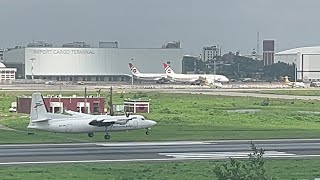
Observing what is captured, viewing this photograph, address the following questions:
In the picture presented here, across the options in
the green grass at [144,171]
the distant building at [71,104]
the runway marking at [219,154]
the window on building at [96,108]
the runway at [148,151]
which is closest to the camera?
the green grass at [144,171]

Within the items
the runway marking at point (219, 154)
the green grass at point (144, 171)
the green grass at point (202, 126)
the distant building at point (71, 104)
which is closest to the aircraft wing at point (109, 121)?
the green grass at point (202, 126)

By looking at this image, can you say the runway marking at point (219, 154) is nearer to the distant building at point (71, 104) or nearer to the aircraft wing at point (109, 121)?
the aircraft wing at point (109, 121)

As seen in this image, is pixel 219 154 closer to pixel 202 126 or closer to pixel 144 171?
pixel 144 171

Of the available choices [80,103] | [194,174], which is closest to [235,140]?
[194,174]

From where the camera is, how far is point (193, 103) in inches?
4688

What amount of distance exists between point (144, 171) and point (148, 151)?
11.4 m

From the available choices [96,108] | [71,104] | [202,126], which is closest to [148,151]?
[202,126]

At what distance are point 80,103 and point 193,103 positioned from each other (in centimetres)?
2667

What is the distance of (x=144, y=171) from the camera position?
41.1m

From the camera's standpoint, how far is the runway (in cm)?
4769

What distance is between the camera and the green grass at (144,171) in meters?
38.9

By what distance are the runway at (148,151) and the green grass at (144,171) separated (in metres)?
2.71

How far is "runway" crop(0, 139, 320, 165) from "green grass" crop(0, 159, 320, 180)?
107 inches

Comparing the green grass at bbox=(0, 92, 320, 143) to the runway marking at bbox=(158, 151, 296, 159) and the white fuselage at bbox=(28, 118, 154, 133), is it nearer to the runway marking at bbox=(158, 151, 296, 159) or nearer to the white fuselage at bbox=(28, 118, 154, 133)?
the white fuselage at bbox=(28, 118, 154, 133)
